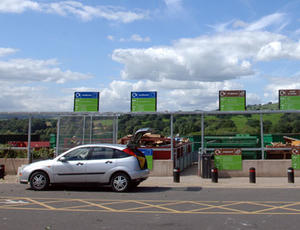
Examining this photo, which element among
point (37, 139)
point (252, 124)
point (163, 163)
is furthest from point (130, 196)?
point (252, 124)

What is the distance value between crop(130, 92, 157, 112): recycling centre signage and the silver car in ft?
16.4

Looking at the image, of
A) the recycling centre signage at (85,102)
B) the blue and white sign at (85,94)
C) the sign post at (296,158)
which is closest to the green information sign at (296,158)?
the sign post at (296,158)

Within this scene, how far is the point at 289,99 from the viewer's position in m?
16.0

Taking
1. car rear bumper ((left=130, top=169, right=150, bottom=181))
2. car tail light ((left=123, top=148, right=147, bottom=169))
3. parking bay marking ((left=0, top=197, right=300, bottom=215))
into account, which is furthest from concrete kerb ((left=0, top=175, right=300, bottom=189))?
parking bay marking ((left=0, top=197, right=300, bottom=215))

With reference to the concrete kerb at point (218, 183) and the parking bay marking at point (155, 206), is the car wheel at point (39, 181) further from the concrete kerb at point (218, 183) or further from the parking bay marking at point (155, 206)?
the concrete kerb at point (218, 183)

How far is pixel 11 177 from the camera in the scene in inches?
623

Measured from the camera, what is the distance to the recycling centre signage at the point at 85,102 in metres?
17.4

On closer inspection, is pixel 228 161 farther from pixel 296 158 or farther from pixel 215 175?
pixel 296 158

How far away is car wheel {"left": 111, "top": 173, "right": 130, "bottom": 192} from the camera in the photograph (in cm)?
1120

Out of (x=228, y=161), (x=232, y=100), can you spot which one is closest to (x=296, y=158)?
(x=228, y=161)

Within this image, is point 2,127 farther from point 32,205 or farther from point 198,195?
point 198,195

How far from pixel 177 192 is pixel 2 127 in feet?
40.6

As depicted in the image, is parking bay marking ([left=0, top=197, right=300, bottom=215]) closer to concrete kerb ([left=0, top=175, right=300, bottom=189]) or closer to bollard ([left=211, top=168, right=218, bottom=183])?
concrete kerb ([left=0, top=175, right=300, bottom=189])

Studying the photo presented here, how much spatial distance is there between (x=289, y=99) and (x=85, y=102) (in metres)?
10.0
